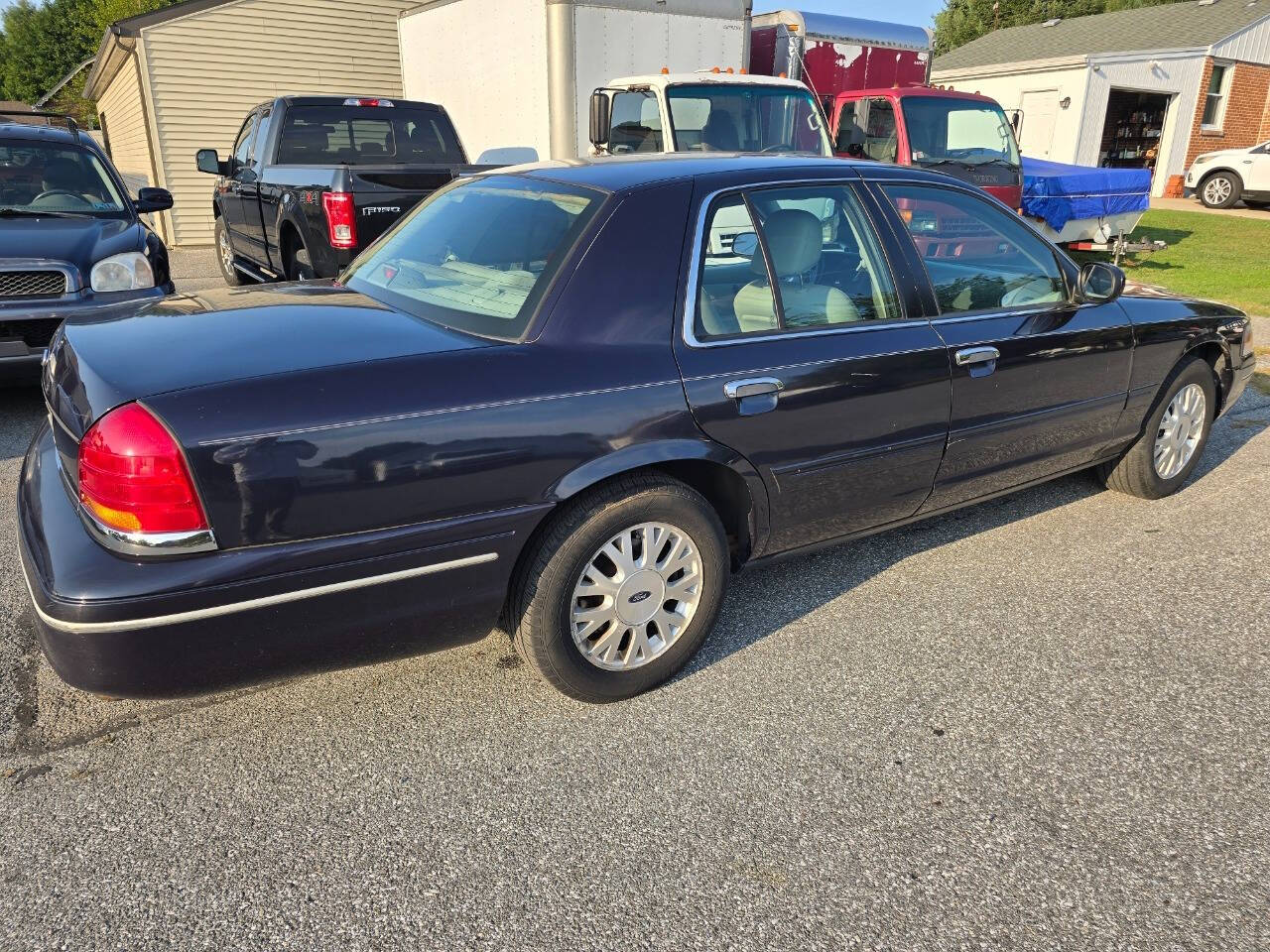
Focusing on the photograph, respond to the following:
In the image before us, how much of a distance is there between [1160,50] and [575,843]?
86.4 feet

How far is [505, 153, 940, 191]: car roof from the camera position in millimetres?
3014

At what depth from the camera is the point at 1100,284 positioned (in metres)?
3.96

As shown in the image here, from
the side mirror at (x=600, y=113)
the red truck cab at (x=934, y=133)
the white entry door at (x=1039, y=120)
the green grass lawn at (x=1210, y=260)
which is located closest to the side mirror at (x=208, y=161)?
the side mirror at (x=600, y=113)

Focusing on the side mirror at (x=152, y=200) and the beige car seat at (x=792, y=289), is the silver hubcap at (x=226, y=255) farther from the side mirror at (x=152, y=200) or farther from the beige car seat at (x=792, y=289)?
the beige car seat at (x=792, y=289)

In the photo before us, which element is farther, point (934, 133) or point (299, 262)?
point (934, 133)

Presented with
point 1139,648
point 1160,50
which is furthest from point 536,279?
point 1160,50

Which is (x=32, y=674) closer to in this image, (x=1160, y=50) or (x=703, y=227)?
(x=703, y=227)

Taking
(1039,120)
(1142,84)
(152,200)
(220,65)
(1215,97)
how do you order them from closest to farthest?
(152,200)
(220,65)
(1142,84)
(1039,120)
(1215,97)

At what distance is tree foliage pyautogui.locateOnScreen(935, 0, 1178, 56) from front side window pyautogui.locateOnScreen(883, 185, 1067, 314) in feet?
149

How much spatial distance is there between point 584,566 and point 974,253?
2.28 meters

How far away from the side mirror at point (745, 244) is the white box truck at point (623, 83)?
16.7 feet

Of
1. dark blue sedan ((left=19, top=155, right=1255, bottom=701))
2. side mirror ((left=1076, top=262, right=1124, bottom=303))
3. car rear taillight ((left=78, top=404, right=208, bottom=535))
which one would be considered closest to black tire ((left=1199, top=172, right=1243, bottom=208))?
side mirror ((left=1076, top=262, right=1124, bottom=303))

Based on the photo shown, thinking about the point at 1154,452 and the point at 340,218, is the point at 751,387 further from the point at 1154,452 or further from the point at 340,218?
the point at 340,218

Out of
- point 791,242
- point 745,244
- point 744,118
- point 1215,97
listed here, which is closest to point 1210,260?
point 744,118
